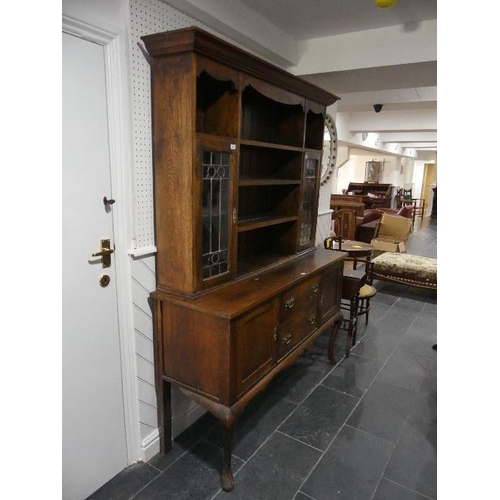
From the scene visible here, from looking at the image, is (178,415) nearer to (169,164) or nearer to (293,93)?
(169,164)

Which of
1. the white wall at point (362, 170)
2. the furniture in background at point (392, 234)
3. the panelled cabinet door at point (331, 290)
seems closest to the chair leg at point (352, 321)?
the panelled cabinet door at point (331, 290)

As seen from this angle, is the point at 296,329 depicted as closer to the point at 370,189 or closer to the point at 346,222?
the point at 346,222

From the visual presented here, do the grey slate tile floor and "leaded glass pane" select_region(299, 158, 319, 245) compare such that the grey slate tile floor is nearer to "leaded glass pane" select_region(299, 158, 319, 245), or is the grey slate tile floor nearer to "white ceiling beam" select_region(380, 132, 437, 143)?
"leaded glass pane" select_region(299, 158, 319, 245)

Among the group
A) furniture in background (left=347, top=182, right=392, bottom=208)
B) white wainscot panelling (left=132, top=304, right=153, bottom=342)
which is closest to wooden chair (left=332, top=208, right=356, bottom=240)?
white wainscot panelling (left=132, top=304, right=153, bottom=342)

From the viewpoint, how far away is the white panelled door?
61.6 inches

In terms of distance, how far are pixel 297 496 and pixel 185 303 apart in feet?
3.66

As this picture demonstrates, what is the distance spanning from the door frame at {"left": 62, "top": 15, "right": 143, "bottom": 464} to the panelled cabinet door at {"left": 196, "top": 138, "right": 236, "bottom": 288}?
13.8 inches

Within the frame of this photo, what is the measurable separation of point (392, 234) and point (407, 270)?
103 inches

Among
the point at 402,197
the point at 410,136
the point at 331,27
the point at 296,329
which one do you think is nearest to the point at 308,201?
the point at 296,329

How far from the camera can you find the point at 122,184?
5.81 feet

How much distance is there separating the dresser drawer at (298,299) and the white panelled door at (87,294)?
0.90 metres

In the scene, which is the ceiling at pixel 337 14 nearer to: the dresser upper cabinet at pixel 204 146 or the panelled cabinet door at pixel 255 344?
the dresser upper cabinet at pixel 204 146
